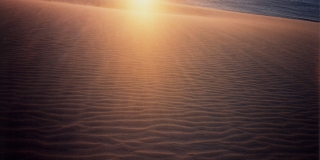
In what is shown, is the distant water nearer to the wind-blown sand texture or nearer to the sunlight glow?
the sunlight glow

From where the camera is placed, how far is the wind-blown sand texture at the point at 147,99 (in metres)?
3.78

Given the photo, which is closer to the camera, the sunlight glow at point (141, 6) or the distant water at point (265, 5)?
the sunlight glow at point (141, 6)

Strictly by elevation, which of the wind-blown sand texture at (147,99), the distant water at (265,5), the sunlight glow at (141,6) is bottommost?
the wind-blown sand texture at (147,99)

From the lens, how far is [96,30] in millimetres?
10602

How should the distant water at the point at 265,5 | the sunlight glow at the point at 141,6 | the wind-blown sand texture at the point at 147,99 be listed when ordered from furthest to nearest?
the distant water at the point at 265,5, the sunlight glow at the point at 141,6, the wind-blown sand texture at the point at 147,99

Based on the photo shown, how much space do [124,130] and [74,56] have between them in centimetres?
389

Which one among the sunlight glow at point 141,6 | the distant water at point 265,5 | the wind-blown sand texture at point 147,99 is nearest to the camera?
the wind-blown sand texture at point 147,99

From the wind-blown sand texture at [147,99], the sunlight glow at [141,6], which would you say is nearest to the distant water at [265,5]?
the sunlight glow at [141,6]

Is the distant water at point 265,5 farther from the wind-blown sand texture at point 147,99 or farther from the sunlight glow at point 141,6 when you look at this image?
the wind-blown sand texture at point 147,99

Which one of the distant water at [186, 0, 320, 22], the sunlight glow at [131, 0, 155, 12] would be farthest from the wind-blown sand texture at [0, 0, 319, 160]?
the distant water at [186, 0, 320, 22]

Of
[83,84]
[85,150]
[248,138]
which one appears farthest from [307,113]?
[83,84]

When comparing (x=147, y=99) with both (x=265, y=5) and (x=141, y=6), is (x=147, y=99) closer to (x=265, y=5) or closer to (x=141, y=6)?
(x=141, y=6)

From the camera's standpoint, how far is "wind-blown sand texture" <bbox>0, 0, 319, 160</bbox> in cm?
378

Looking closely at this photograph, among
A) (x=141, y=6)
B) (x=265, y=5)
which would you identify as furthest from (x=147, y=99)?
(x=265, y=5)
